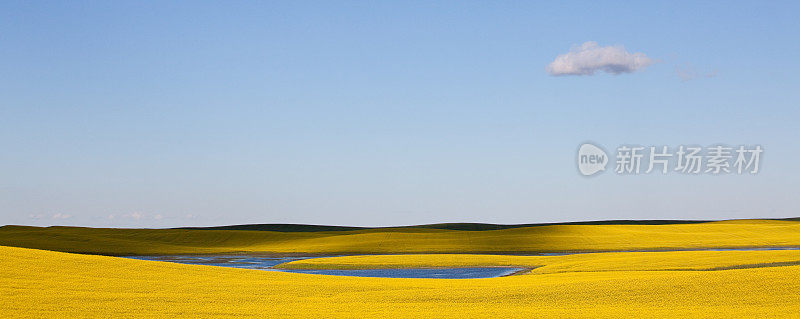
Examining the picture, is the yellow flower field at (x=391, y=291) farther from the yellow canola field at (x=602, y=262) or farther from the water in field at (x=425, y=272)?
the water in field at (x=425, y=272)

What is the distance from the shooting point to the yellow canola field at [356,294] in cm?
2402

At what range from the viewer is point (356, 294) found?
1160 inches

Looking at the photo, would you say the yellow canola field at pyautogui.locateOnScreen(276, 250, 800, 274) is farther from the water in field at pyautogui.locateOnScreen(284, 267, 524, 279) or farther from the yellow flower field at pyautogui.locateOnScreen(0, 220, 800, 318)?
the water in field at pyautogui.locateOnScreen(284, 267, 524, 279)

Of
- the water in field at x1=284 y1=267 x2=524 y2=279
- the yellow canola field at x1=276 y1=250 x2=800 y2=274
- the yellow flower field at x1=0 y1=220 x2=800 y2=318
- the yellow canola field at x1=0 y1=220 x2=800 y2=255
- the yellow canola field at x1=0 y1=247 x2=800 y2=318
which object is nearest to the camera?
the yellow canola field at x1=0 y1=247 x2=800 y2=318

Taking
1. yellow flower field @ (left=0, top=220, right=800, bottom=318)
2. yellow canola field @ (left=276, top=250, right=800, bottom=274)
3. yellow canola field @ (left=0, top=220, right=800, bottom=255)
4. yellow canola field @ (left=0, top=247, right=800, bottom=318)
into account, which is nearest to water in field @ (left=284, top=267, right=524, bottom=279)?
yellow canola field @ (left=276, top=250, right=800, bottom=274)

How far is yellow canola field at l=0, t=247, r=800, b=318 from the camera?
945 inches

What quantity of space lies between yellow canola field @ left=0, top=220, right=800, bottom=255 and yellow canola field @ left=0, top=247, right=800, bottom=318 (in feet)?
145

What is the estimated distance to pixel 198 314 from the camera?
23688mm

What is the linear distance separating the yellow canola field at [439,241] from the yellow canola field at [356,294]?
1742 inches

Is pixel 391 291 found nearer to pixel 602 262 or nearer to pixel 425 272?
pixel 425 272

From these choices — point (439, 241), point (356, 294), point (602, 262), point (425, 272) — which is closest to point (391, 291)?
point (356, 294)

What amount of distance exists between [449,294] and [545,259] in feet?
110

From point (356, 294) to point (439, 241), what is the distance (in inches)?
2300

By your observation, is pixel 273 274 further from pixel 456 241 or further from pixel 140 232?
pixel 140 232
